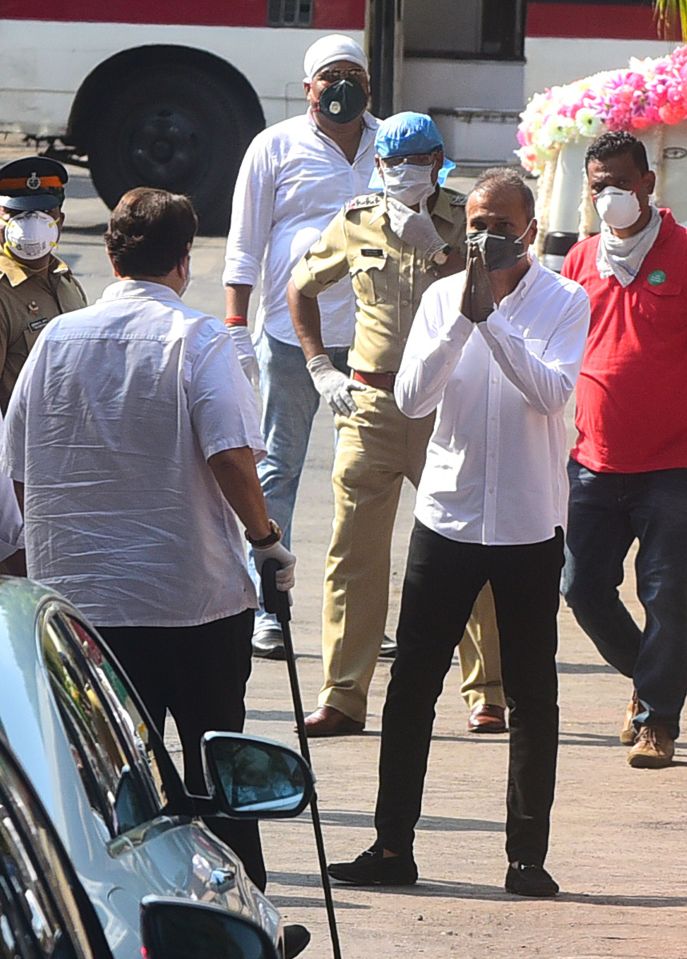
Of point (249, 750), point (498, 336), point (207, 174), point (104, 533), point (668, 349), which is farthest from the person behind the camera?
point (207, 174)

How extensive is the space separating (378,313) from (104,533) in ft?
6.73

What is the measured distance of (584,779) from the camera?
6066 millimetres

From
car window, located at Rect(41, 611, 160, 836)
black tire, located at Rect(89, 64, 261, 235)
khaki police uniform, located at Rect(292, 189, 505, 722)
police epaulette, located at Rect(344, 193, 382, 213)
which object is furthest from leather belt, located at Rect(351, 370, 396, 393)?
black tire, located at Rect(89, 64, 261, 235)

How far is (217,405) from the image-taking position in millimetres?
4359

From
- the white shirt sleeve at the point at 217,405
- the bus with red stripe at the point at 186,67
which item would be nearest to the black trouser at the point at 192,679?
the white shirt sleeve at the point at 217,405

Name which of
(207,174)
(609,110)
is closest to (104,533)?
(609,110)

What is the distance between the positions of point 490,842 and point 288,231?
2650 millimetres

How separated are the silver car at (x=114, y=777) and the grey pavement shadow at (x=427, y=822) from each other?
7.72 feet

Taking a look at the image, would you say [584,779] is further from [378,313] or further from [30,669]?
[30,669]

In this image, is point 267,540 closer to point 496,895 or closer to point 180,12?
point 496,895

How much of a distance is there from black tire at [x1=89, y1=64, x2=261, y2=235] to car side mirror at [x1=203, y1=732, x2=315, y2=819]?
1428 centimetres

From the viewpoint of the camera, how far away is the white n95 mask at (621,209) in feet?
19.5

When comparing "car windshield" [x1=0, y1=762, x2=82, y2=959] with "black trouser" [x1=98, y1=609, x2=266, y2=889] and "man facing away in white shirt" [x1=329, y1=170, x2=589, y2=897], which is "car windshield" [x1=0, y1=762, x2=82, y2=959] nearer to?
"black trouser" [x1=98, y1=609, x2=266, y2=889]

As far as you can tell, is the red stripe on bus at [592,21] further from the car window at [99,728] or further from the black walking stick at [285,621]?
the car window at [99,728]
